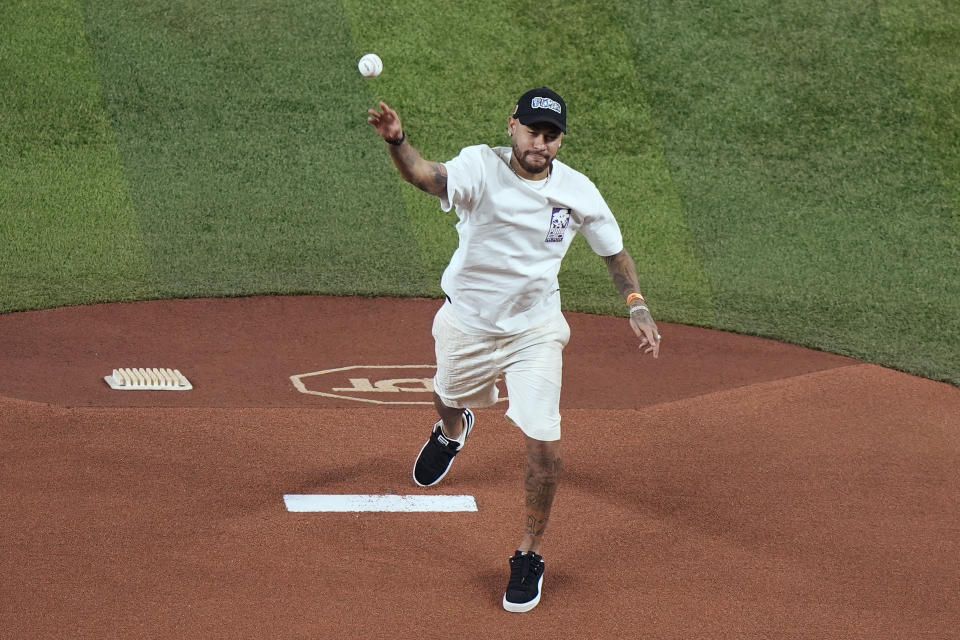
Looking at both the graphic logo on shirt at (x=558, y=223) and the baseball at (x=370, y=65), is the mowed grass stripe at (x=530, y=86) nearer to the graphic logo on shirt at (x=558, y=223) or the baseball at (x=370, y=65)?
the graphic logo on shirt at (x=558, y=223)

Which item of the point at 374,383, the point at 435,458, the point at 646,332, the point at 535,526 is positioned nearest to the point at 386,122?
the point at 646,332

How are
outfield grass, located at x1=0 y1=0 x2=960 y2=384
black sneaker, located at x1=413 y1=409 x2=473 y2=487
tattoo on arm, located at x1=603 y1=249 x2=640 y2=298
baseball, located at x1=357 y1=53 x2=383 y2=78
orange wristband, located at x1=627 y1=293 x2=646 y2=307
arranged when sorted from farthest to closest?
outfield grass, located at x1=0 y1=0 x2=960 y2=384 < black sneaker, located at x1=413 y1=409 x2=473 y2=487 < tattoo on arm, located at x1=603 y1=249 x2=640 y2=298 < orange wristband, located at x1=627 y1=293 x2=646 y2=307 < baseball, located at x1=357 y1=53 x2=383 y2=78

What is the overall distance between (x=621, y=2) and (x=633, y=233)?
145 inches

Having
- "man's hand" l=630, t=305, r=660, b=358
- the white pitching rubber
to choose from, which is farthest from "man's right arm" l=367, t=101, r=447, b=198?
the white pitching rubber

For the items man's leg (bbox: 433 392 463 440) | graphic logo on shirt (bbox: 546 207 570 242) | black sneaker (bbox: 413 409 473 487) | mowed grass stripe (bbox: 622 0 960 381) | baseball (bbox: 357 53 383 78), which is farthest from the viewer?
mowed grass stripe (bbox: 622 0 960 381)

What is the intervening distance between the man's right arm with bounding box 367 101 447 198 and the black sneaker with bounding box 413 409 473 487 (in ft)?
5.68

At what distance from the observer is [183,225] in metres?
10.3

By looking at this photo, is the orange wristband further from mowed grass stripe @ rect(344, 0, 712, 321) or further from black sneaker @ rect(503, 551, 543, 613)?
mowed grass stripe @ rect(344, 0, 712, 321)

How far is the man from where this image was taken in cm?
507

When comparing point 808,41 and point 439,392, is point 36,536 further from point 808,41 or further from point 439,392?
point 808,41

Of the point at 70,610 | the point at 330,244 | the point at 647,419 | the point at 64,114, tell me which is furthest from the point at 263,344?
the point at 64,114

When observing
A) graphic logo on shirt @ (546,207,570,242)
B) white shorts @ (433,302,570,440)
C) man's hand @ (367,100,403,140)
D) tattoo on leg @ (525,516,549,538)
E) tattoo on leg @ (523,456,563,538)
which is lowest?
tattoo on leg @ (525,516,549,538)

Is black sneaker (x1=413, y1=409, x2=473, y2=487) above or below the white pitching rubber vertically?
above

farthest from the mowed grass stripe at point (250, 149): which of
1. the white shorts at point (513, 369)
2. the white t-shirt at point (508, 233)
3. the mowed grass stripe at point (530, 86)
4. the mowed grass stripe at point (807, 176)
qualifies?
the white t-shirt at point (508, 233)
